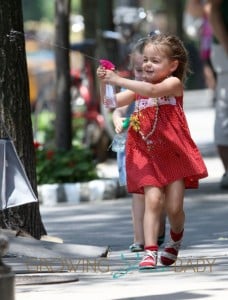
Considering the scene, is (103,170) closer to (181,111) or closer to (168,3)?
(181,111)

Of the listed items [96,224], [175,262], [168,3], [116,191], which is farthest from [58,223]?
[168,3]

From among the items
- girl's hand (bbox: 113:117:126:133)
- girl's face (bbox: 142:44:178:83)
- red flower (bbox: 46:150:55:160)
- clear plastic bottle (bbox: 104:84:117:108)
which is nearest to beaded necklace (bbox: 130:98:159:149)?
girl's face (bbox: 142:44:178:83)

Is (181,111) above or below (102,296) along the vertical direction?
above

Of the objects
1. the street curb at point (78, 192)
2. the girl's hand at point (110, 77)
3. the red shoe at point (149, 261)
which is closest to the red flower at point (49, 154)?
the street curb at point (78, 192)

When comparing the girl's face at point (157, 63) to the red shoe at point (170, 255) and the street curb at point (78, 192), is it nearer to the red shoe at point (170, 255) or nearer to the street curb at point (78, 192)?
the red shoe at point (170, 255)

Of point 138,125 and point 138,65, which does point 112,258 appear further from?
point 138,65

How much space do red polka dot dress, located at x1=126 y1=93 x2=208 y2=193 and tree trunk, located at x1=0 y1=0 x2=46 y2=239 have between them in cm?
142

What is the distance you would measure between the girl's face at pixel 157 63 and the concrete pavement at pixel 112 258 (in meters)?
1.25

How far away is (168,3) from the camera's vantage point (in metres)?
38.5

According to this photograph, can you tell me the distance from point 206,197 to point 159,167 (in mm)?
4601

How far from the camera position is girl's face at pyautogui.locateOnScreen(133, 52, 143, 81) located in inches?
413

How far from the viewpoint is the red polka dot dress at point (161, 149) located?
8.95 metres

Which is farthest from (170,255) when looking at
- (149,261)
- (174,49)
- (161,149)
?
(174,49)

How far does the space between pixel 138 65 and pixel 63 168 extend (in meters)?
3.73
